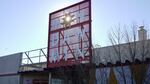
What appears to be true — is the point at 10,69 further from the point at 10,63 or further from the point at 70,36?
the point at 70,36

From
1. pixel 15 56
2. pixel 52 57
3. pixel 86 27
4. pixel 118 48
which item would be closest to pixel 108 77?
pixel 118 48

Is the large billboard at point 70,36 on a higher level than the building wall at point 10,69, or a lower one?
higher

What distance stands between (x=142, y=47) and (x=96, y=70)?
12.1 feet

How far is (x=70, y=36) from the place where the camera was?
2300cm

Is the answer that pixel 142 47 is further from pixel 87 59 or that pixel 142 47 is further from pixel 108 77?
pixel 87 59

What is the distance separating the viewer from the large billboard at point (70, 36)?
21422 mm

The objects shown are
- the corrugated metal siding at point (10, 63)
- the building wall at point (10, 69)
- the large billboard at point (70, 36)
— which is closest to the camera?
the large billboard at point (70, 36)

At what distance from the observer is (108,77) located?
18.5 m

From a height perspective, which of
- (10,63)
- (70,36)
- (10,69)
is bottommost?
(10,69)

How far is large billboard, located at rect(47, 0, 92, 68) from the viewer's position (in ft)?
70.3

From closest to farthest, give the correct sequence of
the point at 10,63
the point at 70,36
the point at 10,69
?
the point at 70,36 < the point at 10,69 < the point at 10,63

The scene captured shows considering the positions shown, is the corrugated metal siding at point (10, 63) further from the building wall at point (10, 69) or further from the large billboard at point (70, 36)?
the large billboard at point (70, 36)

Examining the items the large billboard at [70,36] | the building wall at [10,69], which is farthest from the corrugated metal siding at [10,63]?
the large billboard at [70,36]

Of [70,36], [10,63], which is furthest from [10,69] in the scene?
[70,36]
